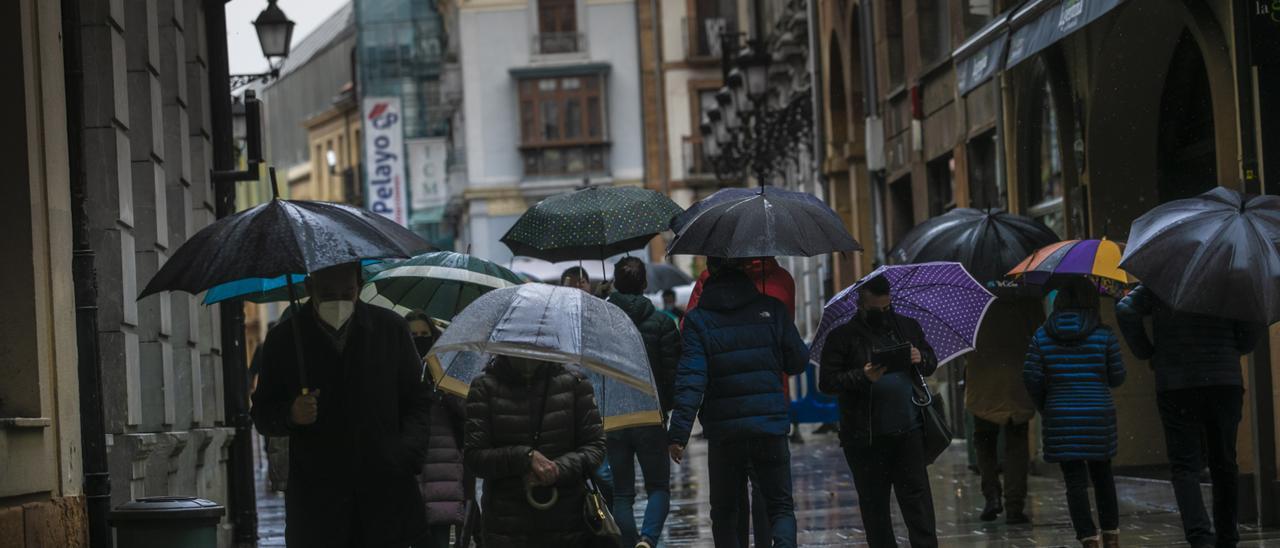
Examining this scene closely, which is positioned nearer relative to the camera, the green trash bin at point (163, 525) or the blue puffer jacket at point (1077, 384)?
the green trash bin at point (163, 525)

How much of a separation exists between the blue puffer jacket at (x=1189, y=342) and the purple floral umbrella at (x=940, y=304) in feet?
2.52

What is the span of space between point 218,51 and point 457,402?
22.3 ft

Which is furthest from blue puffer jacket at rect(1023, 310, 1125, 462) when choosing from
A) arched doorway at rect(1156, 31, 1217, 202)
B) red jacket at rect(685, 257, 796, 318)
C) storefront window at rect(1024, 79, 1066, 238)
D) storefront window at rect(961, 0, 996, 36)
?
storefront window at rect(961, 0, 996, 36)

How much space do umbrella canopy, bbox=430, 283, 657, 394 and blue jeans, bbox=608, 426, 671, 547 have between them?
3559 mm

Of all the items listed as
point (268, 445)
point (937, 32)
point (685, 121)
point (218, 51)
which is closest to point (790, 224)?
point (268, 445)

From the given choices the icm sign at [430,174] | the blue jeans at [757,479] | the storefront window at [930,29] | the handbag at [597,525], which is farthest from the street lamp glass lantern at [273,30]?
the icm sign at [430,174]

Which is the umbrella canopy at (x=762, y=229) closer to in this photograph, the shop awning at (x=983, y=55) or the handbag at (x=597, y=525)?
the handbag at (x=597, y=525)

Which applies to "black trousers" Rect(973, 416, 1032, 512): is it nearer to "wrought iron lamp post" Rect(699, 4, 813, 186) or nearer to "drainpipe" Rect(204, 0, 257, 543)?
"drainpipe" Rect(204, 0, 257, 543)

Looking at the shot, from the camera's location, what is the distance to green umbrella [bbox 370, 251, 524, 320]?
13.8 meters

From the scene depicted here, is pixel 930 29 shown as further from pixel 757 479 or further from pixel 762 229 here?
pixel 757 479

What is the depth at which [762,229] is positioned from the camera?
453 inches

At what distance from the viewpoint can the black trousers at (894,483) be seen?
11.0 metres

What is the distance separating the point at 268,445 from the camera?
37.6 ft

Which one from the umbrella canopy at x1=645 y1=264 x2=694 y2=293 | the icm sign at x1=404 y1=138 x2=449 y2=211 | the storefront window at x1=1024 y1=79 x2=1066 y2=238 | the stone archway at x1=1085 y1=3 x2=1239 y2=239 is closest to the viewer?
the stone archway at x1=1085 y1=3 x2=1239 y2=239
